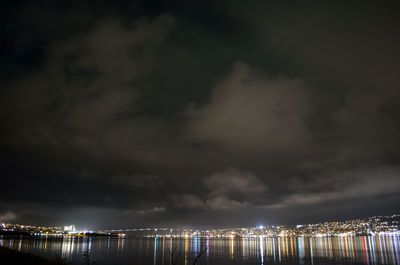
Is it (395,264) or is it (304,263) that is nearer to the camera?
(395,264)

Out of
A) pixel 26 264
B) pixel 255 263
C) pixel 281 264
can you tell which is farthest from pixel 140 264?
pixel 26 264

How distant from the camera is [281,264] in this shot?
185ft

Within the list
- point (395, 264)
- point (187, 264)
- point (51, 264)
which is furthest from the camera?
point (187, 264)

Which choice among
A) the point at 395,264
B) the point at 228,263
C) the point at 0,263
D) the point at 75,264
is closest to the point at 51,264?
the point at 0,263

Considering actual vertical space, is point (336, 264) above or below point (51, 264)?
below

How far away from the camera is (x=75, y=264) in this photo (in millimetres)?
51406

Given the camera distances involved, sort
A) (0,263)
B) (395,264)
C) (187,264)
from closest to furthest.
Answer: (0,263) → (395,264) → (187,264)

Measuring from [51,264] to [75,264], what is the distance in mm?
28305

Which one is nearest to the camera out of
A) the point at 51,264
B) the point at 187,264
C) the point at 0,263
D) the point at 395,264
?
the point at 0,263

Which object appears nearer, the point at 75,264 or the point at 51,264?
the point at 51,264

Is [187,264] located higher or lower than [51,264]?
lower

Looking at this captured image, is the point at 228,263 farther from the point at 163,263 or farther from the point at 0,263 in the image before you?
the point at 0,263

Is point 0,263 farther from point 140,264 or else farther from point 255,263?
point 255,263

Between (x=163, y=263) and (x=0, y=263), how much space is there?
37759 mm
